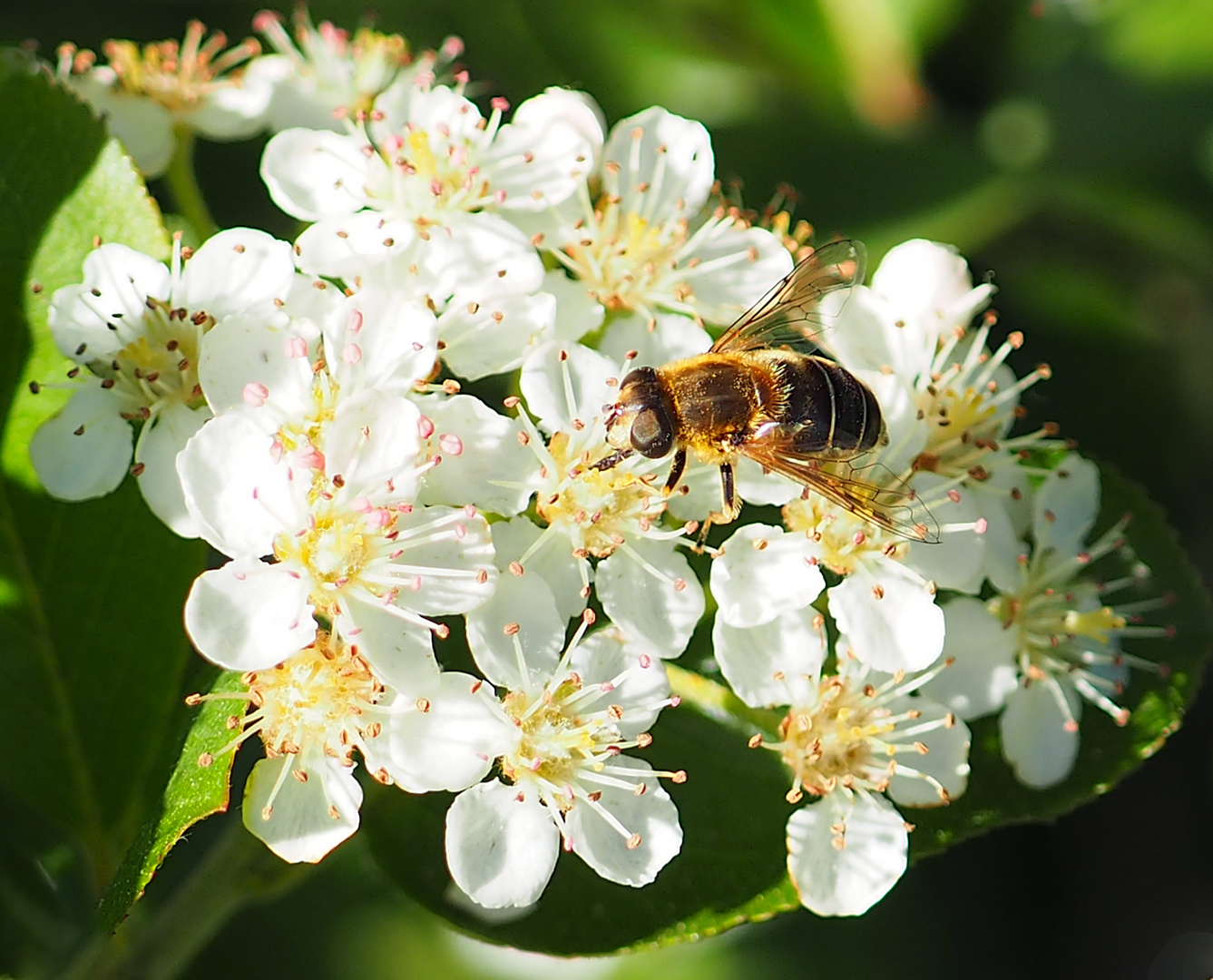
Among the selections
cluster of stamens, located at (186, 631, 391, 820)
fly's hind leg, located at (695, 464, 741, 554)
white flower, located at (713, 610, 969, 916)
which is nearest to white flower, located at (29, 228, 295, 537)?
cluster of stamens, located at (186, 631, 391, 820)

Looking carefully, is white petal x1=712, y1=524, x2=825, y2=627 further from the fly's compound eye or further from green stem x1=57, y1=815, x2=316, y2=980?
green stem x1=57, y1=815, x2=316, y2=980

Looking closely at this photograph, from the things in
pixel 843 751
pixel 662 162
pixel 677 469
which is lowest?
pixel 843 751

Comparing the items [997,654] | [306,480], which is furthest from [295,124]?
[997,654]

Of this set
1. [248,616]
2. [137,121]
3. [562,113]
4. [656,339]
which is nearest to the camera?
[248,616]

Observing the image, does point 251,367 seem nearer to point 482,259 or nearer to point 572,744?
point 482,259

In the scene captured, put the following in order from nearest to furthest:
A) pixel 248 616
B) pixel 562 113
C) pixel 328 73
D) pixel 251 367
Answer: pixel 248 616 < pixel 251 367 < pixel 562 113 < pixel 328 73

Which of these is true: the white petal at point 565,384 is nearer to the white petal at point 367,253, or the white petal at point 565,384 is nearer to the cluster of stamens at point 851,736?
the white petal at point 367,253

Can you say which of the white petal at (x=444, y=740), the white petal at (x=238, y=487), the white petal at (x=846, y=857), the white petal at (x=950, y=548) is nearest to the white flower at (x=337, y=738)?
the white petal at (x=444, y=740)

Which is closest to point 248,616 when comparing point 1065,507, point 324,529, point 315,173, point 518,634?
point 324,529
